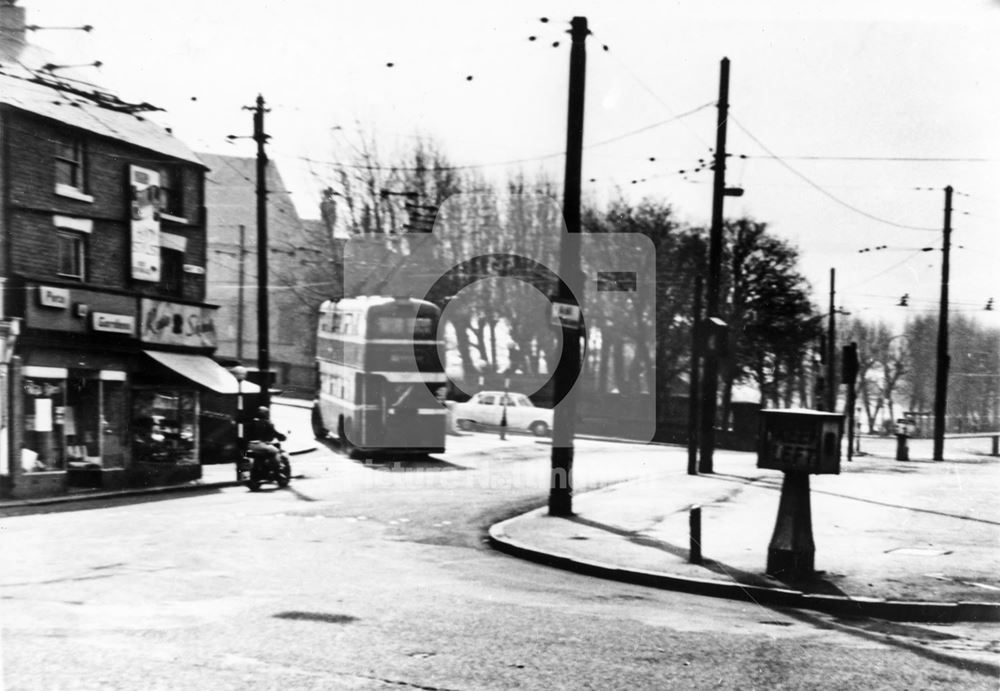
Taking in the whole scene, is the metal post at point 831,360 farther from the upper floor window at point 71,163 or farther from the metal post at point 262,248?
the upper floor window at point 71,163

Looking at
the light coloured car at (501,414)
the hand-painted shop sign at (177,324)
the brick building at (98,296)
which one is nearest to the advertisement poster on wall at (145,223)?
the brick building at (98,296)

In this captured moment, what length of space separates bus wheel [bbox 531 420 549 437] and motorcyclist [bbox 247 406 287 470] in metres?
14.2

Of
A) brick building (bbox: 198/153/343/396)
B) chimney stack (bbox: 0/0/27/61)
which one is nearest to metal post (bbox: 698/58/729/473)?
brick building (bbox: 198/153/343/396)

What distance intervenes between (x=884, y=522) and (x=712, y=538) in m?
2.96

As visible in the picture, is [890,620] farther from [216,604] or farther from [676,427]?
[676,427]

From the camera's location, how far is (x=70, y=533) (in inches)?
478

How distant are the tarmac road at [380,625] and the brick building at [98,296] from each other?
5310 millimetres

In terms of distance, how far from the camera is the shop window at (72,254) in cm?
1723

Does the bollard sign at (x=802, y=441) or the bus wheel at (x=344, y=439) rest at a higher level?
the bollard sign at (x=802, y=441)

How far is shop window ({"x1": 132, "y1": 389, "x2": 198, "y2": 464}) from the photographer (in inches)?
798

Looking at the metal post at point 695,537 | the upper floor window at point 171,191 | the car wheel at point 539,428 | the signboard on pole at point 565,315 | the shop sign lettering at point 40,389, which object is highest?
the upper floor window at point 171,191

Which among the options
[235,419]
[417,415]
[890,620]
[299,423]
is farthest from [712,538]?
[299,423]

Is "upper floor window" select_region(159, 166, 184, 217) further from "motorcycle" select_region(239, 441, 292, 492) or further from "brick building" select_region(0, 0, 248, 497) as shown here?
"motorcycle" select_region(239, 441, 292, 492)

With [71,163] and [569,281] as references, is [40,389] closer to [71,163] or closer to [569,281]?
[71,163]
